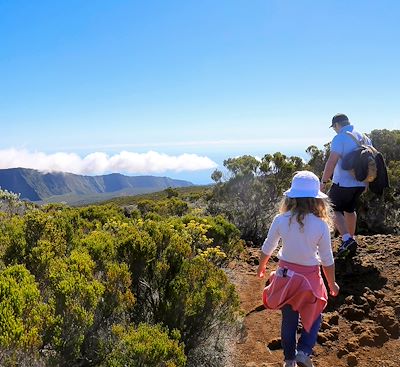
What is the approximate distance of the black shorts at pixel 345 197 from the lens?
591 centimetres

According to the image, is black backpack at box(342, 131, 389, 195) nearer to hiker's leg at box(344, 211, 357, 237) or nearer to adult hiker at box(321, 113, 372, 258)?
adult hiker at box(321, 113, 372, 258)

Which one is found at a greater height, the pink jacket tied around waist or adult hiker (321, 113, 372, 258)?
adult hiker (321, 113, 372, 258)

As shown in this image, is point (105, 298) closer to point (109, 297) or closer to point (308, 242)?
point (109, 297)

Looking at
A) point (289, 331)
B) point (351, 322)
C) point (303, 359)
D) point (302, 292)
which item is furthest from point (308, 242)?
point (351, 322)

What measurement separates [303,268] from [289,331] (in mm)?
530

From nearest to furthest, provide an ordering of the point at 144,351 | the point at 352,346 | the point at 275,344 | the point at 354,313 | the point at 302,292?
the point at 144,351, the point at 302,292, the point at 352,346, the point at 275,344, the point at 354,313

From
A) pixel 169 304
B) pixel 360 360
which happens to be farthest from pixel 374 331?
pixel 169 304

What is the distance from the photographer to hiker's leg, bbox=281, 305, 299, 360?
11.2 ft

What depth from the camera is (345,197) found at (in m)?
5.95

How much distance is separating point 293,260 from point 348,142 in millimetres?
2994

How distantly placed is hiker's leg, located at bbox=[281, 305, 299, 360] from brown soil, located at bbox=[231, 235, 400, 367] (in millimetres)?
608


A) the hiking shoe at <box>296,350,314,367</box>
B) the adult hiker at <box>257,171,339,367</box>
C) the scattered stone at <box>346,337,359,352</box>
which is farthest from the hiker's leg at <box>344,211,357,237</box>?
the hiking shoe at <box>296,350,314,367</box>

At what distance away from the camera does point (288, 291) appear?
3.39 m

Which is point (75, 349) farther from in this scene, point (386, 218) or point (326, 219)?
point (386, 218)
